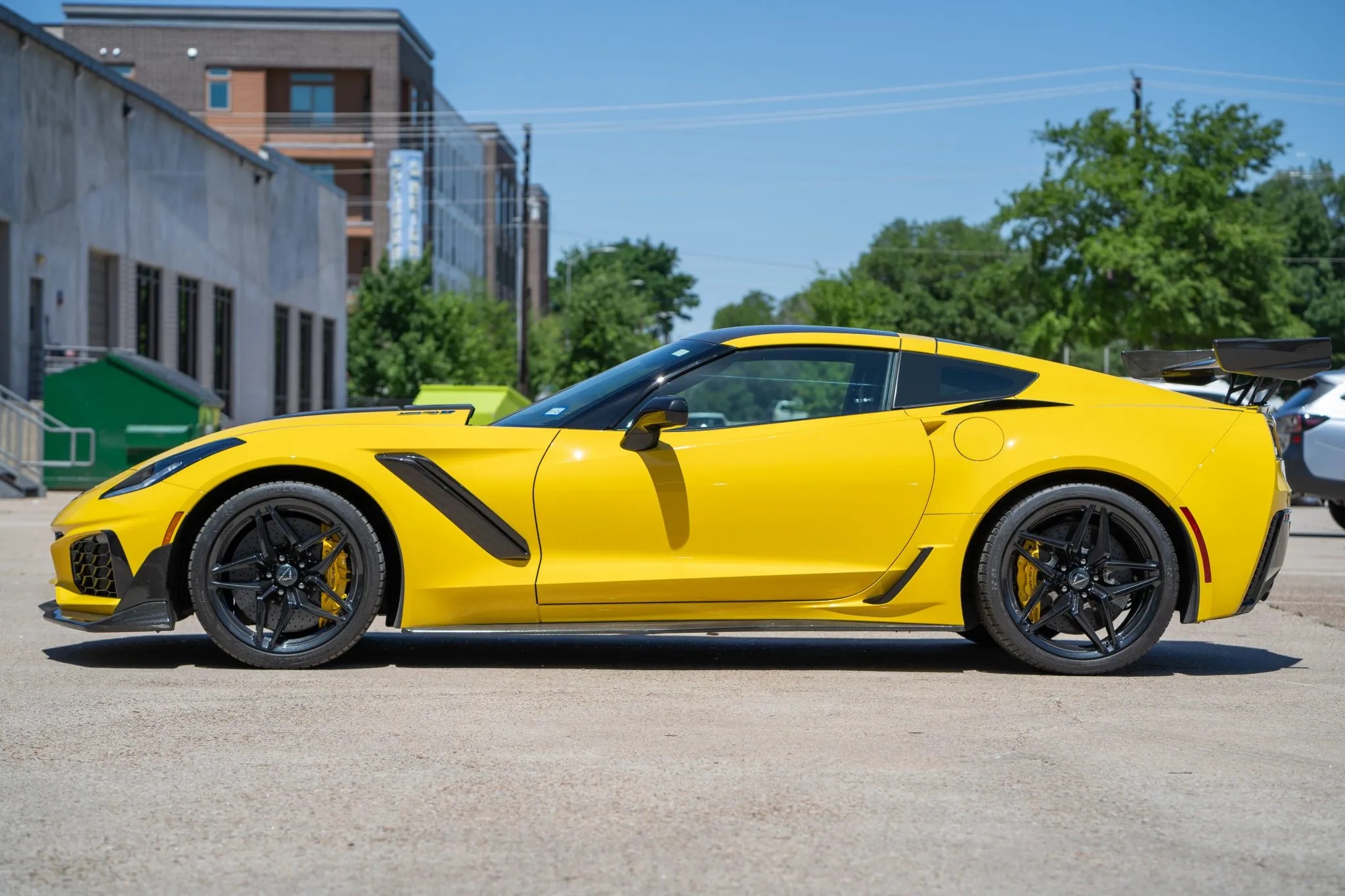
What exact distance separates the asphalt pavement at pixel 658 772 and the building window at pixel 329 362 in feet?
130

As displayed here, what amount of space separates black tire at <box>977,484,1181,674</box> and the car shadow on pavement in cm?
23

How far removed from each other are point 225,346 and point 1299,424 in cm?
2710

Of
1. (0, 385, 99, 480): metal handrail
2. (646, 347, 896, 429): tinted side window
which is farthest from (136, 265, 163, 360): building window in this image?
(646, 347, 896, 429): tinted side window

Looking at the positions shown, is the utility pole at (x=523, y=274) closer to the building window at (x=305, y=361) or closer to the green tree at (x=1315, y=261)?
the building window at (x=305, y=361)

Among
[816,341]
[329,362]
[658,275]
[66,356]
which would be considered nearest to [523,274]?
[329,362]

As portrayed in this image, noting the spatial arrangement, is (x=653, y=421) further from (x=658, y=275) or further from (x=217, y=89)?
(x=658, y=275)

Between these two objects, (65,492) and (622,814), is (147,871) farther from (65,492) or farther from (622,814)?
(65,492)

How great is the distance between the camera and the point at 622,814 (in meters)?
3.86

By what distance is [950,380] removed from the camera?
616 centimetres

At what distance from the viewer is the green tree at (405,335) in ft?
173

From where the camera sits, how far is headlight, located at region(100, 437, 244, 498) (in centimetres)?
589

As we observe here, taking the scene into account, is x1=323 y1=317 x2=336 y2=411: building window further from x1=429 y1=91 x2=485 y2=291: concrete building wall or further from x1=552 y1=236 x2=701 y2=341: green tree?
x1=552 y1=236 x2=701 y2=341: green tree

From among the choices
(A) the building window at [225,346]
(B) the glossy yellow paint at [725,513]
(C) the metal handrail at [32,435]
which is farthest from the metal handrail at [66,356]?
(B) the glossy yellow paint at [725,513]

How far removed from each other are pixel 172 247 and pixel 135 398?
33.9 ft
